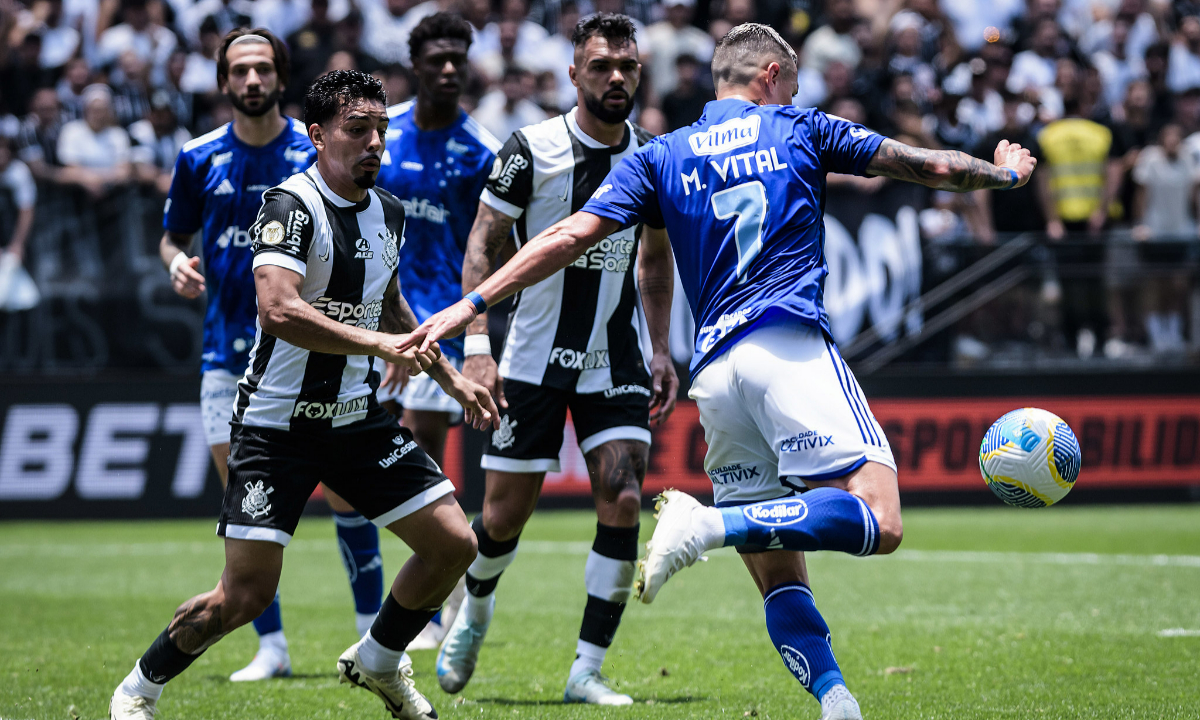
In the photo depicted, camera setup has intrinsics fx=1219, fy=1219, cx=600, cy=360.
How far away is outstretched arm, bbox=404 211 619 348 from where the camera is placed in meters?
4.50

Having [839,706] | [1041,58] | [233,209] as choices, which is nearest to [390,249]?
[233,209]

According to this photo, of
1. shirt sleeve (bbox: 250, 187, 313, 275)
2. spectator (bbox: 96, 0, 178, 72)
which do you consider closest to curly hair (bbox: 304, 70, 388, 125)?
shirt sleeve (bbox: 250, 187, 313, 275)

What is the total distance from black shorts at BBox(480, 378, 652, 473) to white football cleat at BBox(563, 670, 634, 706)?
→ 1.03m

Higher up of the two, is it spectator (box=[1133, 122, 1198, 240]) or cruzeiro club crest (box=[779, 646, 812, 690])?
spectator (box=[1133, 122, 1198, 240])

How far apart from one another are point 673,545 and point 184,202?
389 cm

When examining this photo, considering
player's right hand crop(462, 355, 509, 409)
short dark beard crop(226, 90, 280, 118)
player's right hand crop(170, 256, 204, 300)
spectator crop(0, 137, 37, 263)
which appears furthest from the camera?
spectator crop(0, 137, 37, 263)

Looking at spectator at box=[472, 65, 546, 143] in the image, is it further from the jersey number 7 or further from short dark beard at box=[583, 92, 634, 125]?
the jersey number 7

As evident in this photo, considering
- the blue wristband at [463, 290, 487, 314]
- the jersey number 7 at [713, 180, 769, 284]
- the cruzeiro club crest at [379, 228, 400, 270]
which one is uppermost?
the jersey number 7 at [713, 180, 769, 284]

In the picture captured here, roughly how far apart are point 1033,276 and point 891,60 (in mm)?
4085

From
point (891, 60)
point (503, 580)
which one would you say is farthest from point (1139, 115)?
point (503, 580)

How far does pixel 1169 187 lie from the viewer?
14594 millimetres

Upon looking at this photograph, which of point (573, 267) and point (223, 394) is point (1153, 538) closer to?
point (573, 267)

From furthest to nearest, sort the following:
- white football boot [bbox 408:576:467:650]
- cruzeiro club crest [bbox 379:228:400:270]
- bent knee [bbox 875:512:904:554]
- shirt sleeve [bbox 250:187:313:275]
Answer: white football boot [bbox 408:576:467:650] → cruzeiro club crest [bbox 379:228:400:270] → shirt sleeve [bbox 250:187:313:275] → bent knee [bbox 875:512:904:554]

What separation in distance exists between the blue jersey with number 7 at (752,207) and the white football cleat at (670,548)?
2.57ft
